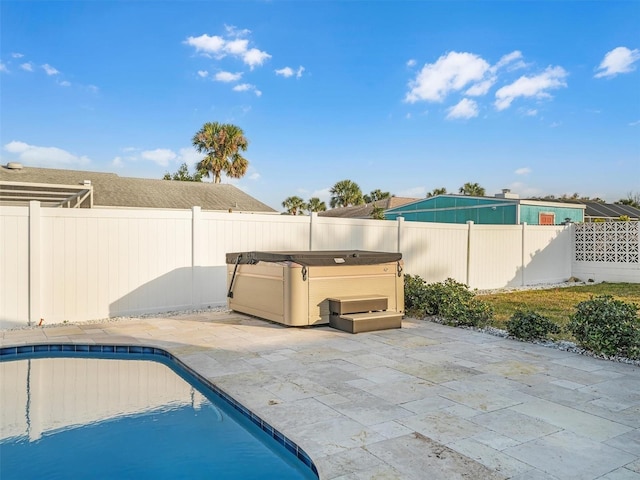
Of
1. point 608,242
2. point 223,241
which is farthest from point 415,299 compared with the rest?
point 608,242

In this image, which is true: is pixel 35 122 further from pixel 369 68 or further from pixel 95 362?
pixel 95 362

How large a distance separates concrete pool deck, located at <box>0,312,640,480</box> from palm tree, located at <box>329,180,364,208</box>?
29294mm

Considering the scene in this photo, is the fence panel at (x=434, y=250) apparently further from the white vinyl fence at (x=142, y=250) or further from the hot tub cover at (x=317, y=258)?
the hot tub cover at (x=317, y=258)

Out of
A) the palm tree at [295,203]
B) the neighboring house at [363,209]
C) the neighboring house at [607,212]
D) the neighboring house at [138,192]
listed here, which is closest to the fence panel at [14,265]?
the neighboring house at [138,192]

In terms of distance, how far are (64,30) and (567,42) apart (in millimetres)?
11641

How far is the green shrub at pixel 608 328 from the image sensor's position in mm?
4395

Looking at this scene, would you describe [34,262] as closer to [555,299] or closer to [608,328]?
[608,328]

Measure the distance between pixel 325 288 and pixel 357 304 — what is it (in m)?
0.49

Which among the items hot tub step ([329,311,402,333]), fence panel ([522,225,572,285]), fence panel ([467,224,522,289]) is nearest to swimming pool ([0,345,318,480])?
hot tub step ([329,311,402,333])

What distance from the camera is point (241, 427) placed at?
116 inches

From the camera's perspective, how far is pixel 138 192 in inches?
602

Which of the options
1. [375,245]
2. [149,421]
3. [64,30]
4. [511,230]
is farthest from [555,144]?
[149,421]

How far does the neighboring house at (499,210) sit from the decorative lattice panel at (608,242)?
5.05 metres

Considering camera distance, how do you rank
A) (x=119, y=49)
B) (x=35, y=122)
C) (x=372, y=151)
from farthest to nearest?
1. (x=372, y=151)
2. (x=35, y=122)
3. (x=119, y=49)
